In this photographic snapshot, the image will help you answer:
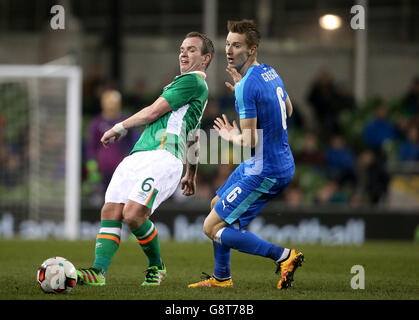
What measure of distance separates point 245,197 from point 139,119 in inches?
40.1

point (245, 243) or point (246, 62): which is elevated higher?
point (246, 62)

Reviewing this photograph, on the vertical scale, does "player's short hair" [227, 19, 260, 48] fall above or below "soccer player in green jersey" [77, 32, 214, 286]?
above

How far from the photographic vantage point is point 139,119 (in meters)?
5.65

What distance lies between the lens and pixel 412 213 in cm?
1266

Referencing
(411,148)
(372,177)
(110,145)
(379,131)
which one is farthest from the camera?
(379,131)

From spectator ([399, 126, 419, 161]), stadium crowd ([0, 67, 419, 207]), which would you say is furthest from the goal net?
spectator ([399, 126, 419, 161])

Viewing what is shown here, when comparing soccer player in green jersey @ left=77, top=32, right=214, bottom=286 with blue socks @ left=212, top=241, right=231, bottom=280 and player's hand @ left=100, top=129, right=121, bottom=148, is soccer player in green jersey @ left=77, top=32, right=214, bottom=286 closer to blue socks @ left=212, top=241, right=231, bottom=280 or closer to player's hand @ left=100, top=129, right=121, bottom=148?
player's hand @ left=100, top=129, right=121, bottom=148

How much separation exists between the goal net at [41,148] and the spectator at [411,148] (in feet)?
19.3

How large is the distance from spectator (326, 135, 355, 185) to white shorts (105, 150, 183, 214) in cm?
830

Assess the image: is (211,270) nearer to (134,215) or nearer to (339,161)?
(134,215)

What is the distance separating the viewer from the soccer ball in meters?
5.22

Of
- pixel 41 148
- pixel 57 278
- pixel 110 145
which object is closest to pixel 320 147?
pixel 110 145

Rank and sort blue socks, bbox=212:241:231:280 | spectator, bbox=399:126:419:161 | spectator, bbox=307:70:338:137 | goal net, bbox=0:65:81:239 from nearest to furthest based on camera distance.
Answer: blue socks, bbox=212:241:231:280 < goal net, bbox=0:65:81:239 < spectator, bbox=399:126:419:161 < spectator, bbox=307:70:338:137

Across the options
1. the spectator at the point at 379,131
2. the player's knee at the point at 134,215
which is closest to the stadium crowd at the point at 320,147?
the spectator at the point at 379,131
